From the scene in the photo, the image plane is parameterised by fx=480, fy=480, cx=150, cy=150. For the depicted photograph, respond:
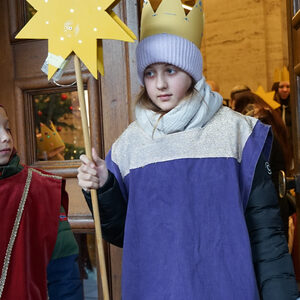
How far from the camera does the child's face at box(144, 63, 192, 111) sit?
4.88 ft

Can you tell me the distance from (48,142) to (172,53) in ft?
3.09

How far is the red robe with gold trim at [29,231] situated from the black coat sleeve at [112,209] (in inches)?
5.7

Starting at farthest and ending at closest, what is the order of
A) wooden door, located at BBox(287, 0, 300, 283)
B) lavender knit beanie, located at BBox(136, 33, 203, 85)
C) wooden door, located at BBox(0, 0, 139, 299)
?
wooden door, located at BBox(0, 0, 139, 299)
wooden door, located at BBox(287, 0, 300, 283)
lavender knit beanie, located at BBox(136, 33, 203, 85)

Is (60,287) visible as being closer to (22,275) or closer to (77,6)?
(22,275)

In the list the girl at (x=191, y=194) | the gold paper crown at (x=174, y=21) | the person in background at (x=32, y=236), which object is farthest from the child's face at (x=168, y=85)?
the person in background at (x=32, y=236)

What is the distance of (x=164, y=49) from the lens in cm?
147

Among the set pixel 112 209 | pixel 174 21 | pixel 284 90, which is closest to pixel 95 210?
pixel 112 209

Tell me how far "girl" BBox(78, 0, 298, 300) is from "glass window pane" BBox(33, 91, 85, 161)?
665 millimetres

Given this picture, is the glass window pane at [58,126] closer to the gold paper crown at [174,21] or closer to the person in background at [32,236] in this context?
the person in background at [32,236]

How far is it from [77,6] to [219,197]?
0.69 meters

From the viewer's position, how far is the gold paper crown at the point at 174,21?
1.49 meters

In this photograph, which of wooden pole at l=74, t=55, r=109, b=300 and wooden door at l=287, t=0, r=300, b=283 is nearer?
wooden pole at l=74, t=55, r=109, b=300

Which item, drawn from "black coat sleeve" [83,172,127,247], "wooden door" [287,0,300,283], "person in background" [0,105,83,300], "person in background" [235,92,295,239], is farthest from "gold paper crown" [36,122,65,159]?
"person in background" [235,92,295,239]

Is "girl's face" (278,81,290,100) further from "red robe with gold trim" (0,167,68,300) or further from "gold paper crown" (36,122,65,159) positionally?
"red robe with gold trim" (0,167,68,300)
